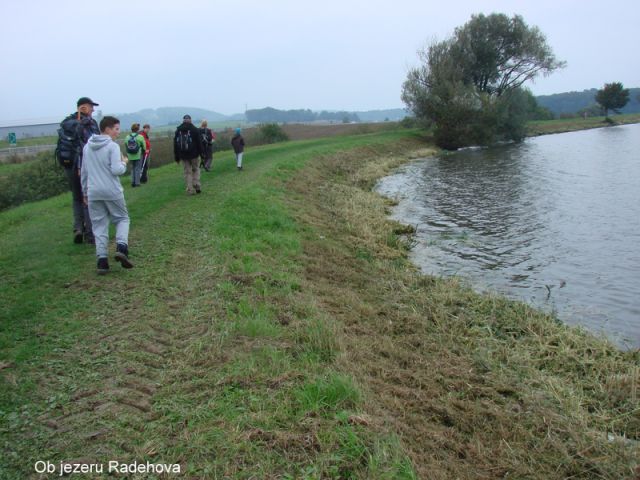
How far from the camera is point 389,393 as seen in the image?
5.00 meters

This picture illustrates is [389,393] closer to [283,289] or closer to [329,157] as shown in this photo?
[283,289]

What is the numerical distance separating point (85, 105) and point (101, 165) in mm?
1757

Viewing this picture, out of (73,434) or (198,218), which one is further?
(198,218)

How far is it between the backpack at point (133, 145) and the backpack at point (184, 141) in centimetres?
353

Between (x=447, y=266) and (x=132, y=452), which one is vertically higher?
(x=132, y=452)

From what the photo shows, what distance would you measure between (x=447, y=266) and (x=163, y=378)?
26.2ft

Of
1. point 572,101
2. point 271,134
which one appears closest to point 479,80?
point 271,134

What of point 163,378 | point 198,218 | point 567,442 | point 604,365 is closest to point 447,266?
point 604,365

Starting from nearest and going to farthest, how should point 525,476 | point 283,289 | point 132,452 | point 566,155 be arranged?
point 132,452 < point 525,476 < point 283,289 < point 566,155

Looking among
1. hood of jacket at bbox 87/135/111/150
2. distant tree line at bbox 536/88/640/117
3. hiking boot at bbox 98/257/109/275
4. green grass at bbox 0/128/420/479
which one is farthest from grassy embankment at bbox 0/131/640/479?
distant tree line at bbox 536/88/640/117

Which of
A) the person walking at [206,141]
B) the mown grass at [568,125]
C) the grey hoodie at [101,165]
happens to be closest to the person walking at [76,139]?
the grey hoodie at [101,165]

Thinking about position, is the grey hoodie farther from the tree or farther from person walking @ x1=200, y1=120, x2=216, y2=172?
the tree

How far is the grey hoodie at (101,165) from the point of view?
277 inches

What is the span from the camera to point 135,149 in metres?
15.8
